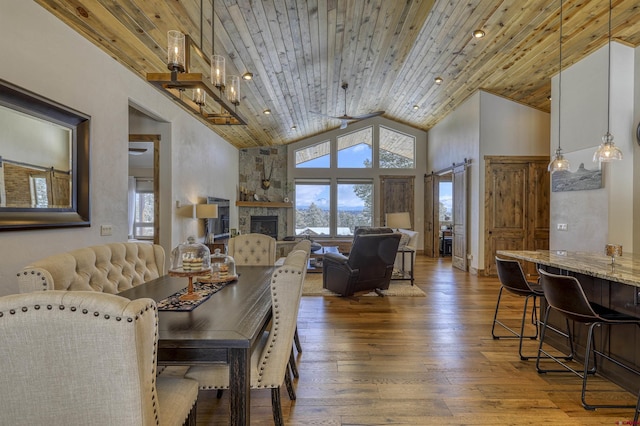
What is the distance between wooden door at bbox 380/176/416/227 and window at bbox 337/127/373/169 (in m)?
0.80

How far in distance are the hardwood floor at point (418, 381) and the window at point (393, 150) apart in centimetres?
654

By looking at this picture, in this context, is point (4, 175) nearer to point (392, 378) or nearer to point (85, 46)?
point (85, 46)

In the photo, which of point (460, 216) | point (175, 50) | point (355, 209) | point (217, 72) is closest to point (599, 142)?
point (460, 216)

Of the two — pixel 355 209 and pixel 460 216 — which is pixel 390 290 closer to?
pixel 460 216

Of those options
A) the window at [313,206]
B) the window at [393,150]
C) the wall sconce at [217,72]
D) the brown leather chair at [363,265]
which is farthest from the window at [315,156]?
Result: the wall sconce at [217,72]

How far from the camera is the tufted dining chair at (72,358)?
2.92 feet

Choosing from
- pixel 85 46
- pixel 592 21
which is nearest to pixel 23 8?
pixel 85 46

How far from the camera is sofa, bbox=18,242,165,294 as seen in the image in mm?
1680

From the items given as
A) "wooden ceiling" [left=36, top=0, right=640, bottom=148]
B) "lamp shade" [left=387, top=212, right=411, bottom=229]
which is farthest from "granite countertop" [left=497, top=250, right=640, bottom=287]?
→ "lamp shade" [left=387, top=212, right=411, bottom=229]

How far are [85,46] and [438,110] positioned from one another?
714cm

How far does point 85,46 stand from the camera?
10.1 ft

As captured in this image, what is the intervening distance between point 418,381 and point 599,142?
13.4 feet

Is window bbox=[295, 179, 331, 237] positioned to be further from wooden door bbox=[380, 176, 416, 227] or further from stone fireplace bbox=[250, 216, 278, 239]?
wooden door bbox=[380, 176, 416, 227]

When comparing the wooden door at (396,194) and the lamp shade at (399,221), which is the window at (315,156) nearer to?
the wooden door at (396,194)
